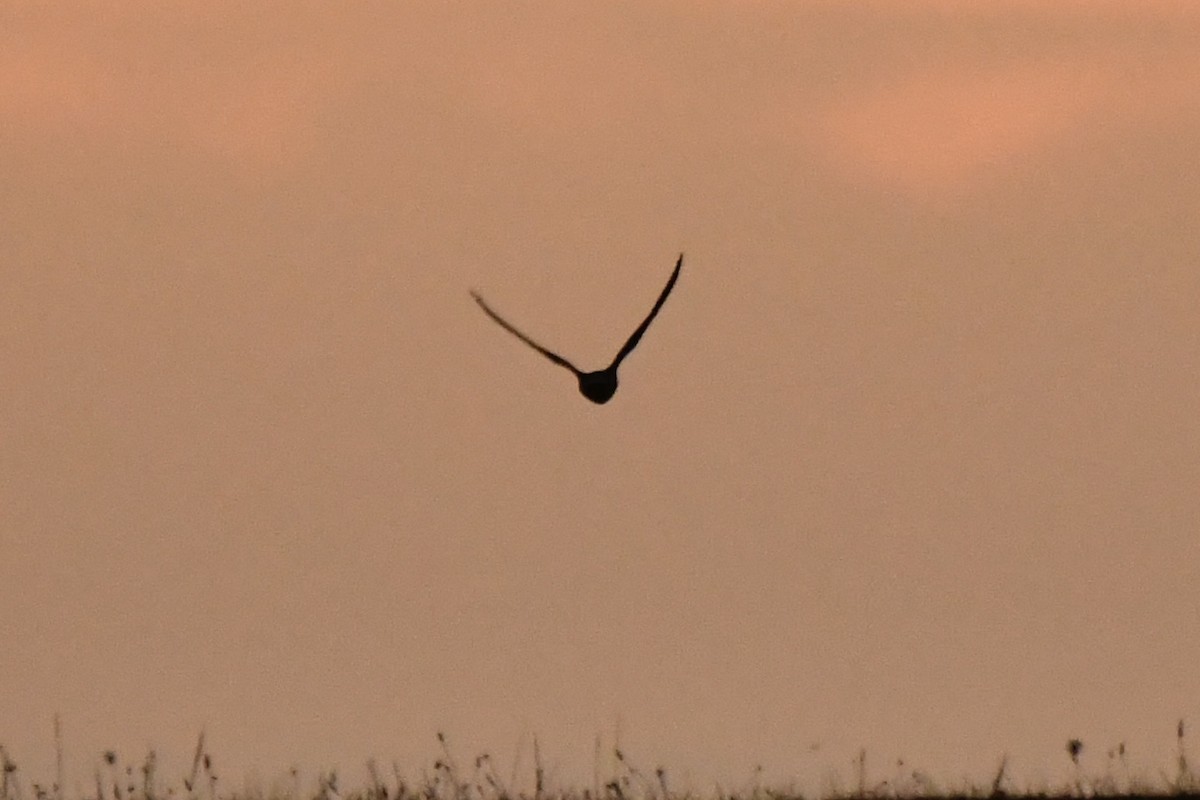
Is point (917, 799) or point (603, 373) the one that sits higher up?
point (603, 373)

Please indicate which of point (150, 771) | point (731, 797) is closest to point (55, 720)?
point (150, 771)

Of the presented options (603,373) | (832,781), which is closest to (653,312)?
(603,373)

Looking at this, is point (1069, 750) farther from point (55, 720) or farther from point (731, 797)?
point (55, 720)

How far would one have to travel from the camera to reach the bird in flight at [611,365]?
22.0 meters

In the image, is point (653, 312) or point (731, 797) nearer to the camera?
point (731, 797)

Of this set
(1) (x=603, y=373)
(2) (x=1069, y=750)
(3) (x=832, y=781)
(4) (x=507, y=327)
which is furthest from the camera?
(1) (x=603, y=373)

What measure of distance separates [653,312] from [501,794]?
5929mm

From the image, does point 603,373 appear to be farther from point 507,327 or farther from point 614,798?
point 614,798

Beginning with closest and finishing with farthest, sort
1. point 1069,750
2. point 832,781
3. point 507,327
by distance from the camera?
point 1069,750 → point 832,781 → point 507,327

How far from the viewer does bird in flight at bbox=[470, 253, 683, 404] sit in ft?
72.2

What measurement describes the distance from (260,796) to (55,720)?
1.66 meters

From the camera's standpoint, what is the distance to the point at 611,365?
2306cm

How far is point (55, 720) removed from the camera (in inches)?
674

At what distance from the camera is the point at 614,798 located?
1736 centimetres
